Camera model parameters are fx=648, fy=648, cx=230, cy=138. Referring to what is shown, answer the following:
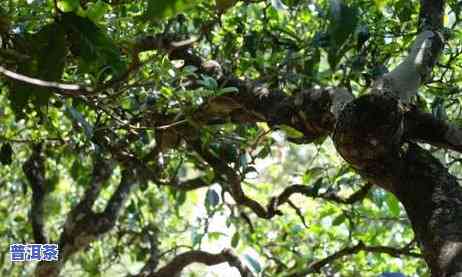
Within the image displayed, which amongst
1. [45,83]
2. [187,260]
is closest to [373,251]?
[187,260]

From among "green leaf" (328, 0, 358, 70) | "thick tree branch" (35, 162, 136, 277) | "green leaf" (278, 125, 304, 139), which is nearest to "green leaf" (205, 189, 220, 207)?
"thick tree branch" (35, 162, 136, 277)

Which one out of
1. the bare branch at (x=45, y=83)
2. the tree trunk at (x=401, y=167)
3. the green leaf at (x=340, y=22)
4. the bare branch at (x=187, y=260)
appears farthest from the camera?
the bare branch at (x=187, y=260)

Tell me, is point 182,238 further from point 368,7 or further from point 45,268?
point 368,7

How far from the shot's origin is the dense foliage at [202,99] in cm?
93

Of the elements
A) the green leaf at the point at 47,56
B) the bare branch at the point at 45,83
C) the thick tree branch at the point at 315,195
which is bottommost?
the bare branch at the point at 45,83

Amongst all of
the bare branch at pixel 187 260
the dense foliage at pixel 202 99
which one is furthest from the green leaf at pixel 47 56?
the bare branch at pixel 187 260

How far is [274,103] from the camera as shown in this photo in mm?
1679

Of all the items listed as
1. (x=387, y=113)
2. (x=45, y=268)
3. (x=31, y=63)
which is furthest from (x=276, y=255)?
(x=31, y=63)

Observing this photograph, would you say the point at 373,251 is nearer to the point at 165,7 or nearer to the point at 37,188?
the point at 37,188

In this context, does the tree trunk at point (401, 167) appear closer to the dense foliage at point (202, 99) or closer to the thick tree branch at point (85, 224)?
the dense foliage at point (202, 99)

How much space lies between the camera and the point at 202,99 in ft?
5.65

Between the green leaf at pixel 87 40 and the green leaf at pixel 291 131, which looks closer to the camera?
the green leaf at pixel 87 40

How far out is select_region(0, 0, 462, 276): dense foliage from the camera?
0.93 metres

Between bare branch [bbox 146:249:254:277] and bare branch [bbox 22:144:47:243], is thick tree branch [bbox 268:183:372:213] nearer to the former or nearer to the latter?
bare branch [bbox 146:249:254:277]
